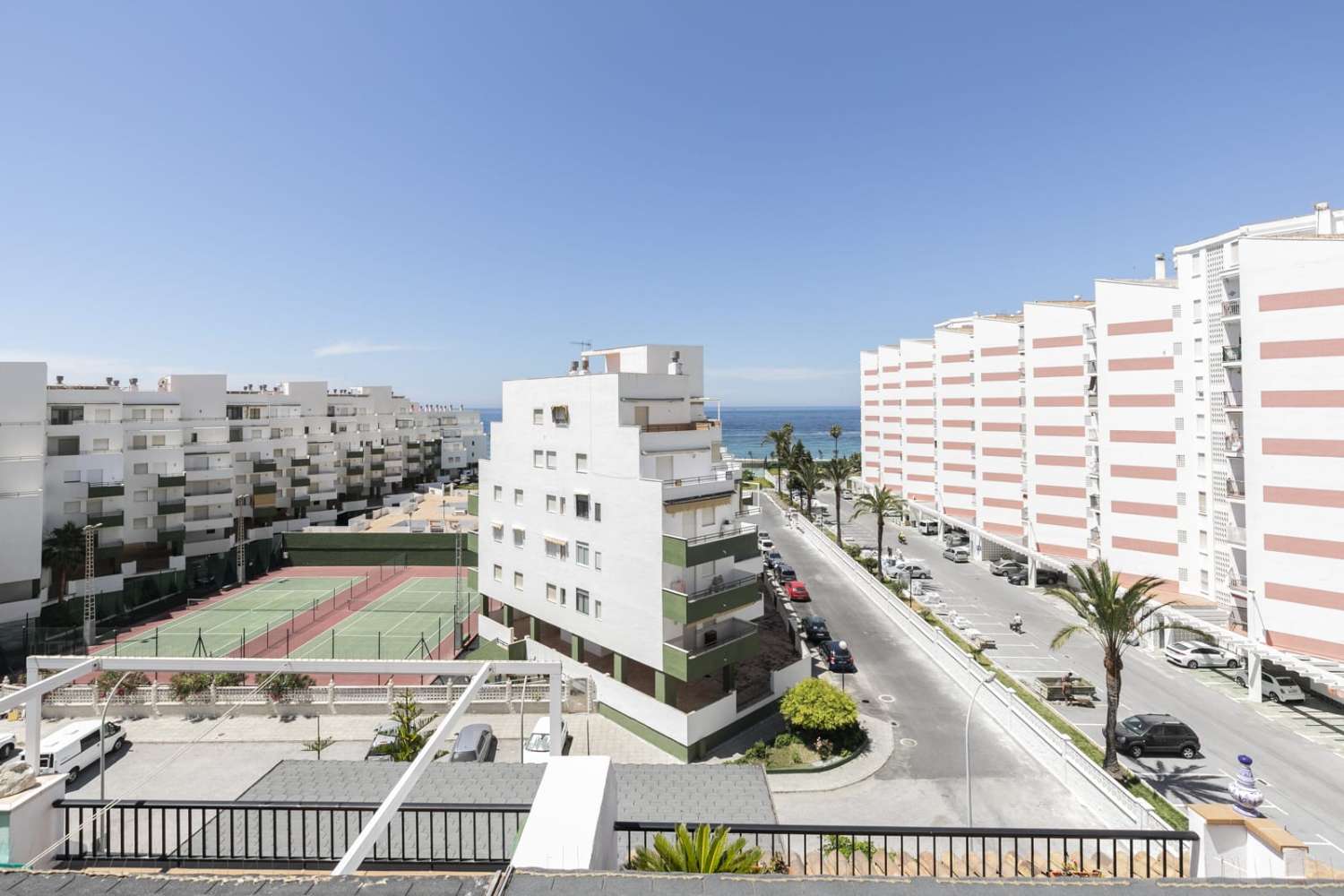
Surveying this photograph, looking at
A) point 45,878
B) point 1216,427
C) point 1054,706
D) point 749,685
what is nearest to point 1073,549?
point 1216,427

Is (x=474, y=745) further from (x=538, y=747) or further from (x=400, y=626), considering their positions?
(x=400, y=626)

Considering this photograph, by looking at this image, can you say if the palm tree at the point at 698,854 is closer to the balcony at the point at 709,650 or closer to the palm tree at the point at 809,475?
the balcony at the point at 709,650

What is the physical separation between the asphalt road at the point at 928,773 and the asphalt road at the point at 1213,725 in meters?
4.33

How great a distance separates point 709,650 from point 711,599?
223 centimetres

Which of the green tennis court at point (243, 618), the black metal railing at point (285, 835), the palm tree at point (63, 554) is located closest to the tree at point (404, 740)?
the black metal railing at point (285, 835)

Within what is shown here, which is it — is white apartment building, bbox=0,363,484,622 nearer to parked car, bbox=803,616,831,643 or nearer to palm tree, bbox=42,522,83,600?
palm tree, bbox=42,522,83,600

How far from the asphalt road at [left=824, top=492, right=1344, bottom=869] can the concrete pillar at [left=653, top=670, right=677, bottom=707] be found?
1883 cm

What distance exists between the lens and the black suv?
2550 centimetres

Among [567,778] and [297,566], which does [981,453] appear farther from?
[297,566]

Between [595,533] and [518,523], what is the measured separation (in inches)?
271

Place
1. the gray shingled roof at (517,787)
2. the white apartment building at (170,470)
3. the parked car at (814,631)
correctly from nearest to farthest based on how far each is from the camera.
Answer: the gray shingled roof at (517,787) < the parked car at (814,631) < the white apartment building at (170,470)

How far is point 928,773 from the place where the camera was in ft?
81.4

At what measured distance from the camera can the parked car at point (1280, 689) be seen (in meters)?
30.2

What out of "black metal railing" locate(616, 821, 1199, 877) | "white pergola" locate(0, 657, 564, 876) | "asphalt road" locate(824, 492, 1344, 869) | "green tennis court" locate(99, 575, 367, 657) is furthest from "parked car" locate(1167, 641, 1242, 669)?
"green tennis court" locate(99, 575, 367, 657)
